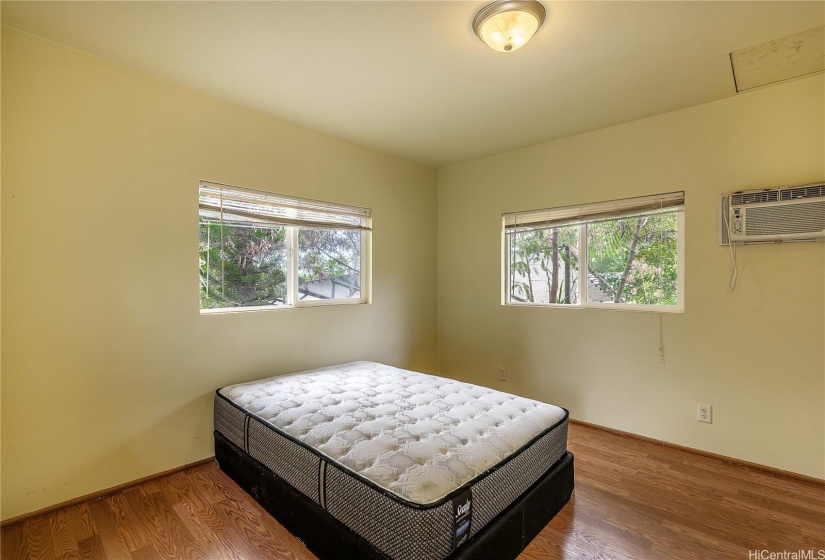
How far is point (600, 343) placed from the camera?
2.93 meters

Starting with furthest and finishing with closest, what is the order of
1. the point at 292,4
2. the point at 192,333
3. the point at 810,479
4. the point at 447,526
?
1. the point at 192,333
2. the point at 810,479
3. the point at 292,4
4. the point at 447,526

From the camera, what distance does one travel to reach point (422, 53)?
1.93 metres

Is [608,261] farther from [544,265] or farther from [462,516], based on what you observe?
[462,516]

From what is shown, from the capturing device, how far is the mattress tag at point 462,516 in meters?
1.28

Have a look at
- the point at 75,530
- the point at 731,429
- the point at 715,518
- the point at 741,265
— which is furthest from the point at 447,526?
the point at 741,265

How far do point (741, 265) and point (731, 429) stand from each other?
107cm

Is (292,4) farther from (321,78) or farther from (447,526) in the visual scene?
(447,526)

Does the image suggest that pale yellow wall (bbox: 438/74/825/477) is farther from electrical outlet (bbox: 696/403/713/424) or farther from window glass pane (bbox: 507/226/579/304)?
window glass pane (bbox: 507/226/579/304)

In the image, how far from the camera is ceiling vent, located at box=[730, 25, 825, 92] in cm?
186

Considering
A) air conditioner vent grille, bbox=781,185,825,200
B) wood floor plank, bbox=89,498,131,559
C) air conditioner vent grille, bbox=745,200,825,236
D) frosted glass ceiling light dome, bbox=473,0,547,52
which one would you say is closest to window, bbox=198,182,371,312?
wood floor plank, bbox=89,498,131,559

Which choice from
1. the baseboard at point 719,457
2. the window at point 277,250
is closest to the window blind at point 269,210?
the window at point 277,250

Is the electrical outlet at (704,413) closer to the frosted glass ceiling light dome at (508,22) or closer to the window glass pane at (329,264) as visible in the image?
the frosted glass ceiling light dome at (508,22)

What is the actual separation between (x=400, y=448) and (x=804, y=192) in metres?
2.69

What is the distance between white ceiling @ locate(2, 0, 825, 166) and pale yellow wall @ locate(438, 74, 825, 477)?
0.29 meters
